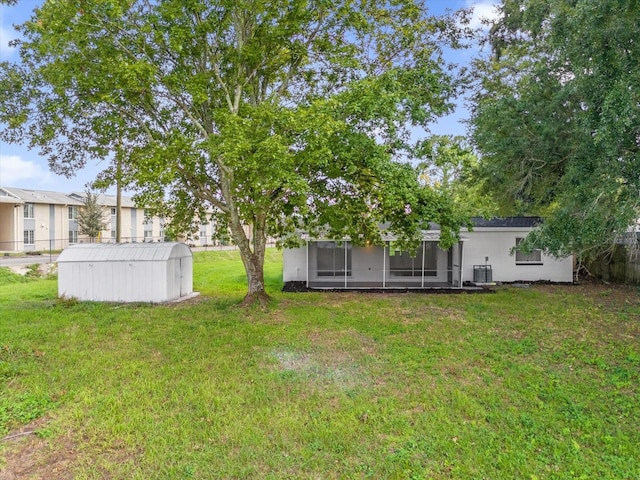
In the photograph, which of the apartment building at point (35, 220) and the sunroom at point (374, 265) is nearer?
the sunroom at point (374, 265)

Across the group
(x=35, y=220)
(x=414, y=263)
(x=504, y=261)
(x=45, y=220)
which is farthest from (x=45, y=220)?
(x=504, y=261)

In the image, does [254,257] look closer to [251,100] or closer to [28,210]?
[251,100]

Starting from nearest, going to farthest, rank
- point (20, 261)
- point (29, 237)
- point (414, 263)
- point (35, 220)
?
point (414, 263), point (20, 261), point (29, 237), point (35, 220)

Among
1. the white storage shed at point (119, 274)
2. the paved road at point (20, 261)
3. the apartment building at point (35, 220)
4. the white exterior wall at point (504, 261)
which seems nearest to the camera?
the white storage shed at point (119, 274)

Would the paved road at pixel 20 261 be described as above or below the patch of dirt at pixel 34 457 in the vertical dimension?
above

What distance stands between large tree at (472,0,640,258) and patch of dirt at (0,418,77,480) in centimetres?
871

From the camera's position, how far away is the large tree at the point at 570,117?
6.74 meters

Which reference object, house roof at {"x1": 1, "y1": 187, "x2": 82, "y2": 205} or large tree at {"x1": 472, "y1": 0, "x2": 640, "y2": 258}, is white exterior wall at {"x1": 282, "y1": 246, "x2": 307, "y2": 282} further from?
house roof at {"x1": 1, "y1": 187, "x2": 82, "y2": 205}

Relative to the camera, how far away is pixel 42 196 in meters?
32.8

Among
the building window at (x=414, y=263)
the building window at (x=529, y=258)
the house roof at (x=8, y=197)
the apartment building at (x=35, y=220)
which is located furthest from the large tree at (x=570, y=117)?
the apartment building at (x=35, y=220)

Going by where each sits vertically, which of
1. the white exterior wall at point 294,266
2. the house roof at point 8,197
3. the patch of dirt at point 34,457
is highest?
the house roof at point 8,197

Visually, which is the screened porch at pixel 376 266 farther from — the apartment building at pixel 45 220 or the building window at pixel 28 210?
the building window at pixel 28 210

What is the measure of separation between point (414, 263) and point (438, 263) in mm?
997

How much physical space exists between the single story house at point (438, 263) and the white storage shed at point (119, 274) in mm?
5724
